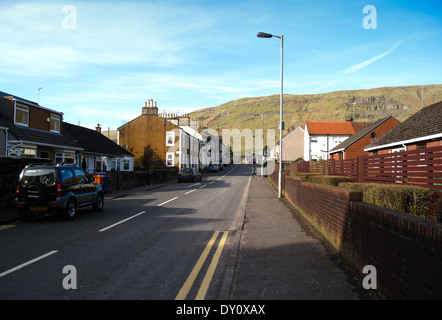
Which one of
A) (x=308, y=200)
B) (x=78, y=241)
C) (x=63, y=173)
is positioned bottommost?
(x=78, y=241)

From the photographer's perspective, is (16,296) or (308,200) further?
(308,200)

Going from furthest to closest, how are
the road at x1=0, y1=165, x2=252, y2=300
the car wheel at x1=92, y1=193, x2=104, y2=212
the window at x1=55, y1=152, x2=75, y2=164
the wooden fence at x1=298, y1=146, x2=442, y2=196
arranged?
the window at x1=55, y1=152, x2=75, y2=164, the car wheel at x1=92, y1=193, x2=104, y2=212, the wooden fence at x1=298, y1=146, x2=442, y2=196, the road at x1=0, y1=165, x2=252, y2=300

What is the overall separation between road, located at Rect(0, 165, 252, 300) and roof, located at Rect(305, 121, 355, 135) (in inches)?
2171

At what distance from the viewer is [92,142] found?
113 feet

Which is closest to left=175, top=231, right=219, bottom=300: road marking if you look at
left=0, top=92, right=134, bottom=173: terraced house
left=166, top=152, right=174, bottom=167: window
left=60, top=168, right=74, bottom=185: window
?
left=60, top=168, right=74, bottom=185: window

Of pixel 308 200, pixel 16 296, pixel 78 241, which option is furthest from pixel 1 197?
pixel 308 200

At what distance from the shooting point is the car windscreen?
10562 mm

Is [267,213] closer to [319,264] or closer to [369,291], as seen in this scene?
[319,264]

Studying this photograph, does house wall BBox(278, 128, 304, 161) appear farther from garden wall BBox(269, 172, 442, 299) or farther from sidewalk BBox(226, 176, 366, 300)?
garden wall BBox(269, 172, 442, 299)

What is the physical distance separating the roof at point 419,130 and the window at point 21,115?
24382 mm

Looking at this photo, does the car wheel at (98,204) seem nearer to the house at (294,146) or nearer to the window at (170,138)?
the window at (170,138)

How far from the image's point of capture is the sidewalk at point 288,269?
4312 millimetres

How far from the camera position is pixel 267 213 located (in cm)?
1179

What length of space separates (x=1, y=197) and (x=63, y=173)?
4405 mm
